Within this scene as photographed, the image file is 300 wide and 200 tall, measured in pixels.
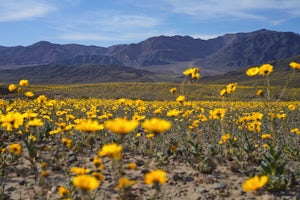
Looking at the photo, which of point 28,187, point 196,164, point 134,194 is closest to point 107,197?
point 134,194

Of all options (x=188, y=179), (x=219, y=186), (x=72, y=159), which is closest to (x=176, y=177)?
(x=188, y=179)

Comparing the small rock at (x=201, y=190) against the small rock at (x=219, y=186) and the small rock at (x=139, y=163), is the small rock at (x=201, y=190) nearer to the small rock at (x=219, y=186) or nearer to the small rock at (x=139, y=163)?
the small rock at (x=219, y=186)

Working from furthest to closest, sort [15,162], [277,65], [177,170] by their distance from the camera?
[277,65]
[15,162]
[177,170]

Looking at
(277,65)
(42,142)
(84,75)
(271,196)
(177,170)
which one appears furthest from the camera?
(84,75)

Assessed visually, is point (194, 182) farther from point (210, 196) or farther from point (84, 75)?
point (84, 75)

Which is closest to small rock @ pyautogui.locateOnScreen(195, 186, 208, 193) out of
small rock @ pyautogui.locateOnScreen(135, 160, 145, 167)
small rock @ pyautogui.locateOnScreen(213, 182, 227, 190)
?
small rock @ pyautogui.locateOnScreen(213, 182, 227, 190)

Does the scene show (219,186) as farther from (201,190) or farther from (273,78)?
(273,78)

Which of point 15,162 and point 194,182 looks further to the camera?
point 15,162

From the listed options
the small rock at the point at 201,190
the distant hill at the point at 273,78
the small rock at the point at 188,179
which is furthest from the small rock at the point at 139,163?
the distant hill at the point at 273,78

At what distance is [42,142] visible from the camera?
25.6ft

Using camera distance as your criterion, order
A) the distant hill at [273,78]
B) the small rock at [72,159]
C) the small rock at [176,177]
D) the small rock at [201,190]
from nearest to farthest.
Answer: the small rock at [201,190]
the small rock at [176,177]
the small rock at [72,159]
the distant hill at [273,78]

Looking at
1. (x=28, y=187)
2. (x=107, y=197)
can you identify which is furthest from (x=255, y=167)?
(x=28, y=187)

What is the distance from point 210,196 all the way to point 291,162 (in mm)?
2420

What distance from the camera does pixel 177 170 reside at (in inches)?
227
